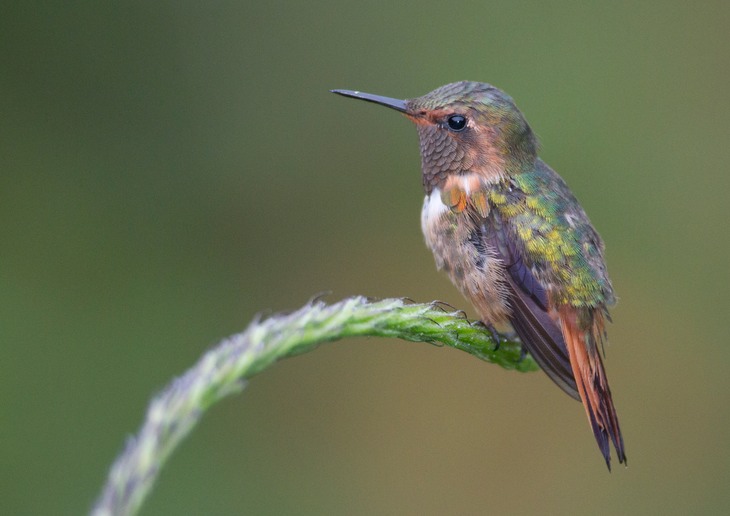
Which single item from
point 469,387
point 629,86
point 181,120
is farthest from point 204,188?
point 629,86

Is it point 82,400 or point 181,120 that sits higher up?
point 181,120

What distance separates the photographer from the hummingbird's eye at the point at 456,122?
3.88 metres

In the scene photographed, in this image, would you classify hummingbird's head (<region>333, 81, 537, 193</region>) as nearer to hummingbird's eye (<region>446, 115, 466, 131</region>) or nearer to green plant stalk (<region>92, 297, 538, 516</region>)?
hummingbird's eye (<region>446, 115, 466, 131</region>)

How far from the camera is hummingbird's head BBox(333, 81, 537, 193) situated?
151 inches

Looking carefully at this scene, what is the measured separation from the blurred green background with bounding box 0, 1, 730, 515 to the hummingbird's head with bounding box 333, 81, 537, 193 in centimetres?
252

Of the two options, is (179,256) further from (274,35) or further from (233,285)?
(274,35)

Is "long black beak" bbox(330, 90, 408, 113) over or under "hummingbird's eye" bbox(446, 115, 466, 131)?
over

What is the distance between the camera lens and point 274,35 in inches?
259

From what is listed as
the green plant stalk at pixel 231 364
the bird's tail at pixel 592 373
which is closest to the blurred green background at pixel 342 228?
the bird's tail at pixel 592 373

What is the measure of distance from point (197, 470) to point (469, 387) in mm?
2230

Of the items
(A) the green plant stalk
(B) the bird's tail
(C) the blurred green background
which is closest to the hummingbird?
(B) the bird's tail

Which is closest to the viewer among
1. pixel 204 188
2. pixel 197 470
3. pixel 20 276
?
pixel 197 470

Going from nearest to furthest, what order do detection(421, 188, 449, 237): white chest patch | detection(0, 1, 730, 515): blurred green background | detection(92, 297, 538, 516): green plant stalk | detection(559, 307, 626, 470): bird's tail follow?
detection(92, 297, 538, 516): green plant stalk
detection(559, 307, 626, 470): bird's tail
detection(421, 188, 449, 237): white chest patch
detection(0, 1, 730, 515): blurred green background

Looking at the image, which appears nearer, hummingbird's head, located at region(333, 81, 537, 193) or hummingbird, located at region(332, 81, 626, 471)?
hummingbird, located at region(332, 81, 626, 471)
